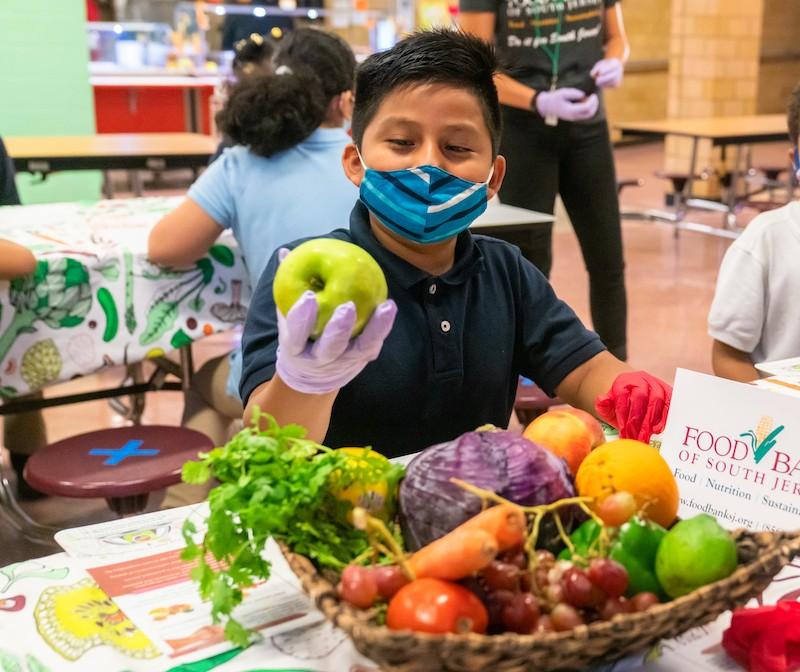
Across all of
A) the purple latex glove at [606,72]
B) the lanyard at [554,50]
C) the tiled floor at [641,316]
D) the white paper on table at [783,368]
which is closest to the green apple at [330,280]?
the white paper on table at [783,368]

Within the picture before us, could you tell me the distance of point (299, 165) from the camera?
2.47 meters

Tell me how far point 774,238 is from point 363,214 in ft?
2.90

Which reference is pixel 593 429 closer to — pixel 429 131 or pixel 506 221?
pixel 429 131

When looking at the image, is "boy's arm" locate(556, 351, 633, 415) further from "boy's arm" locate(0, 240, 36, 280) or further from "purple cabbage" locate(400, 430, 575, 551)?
"boy's arm" locate(0, 240, 36, 280)

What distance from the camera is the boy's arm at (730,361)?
1.96m

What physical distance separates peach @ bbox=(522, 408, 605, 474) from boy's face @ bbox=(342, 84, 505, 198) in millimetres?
495

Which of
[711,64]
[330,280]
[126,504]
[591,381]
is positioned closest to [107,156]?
[126,504]

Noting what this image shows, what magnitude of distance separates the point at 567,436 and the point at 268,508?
0.34 m

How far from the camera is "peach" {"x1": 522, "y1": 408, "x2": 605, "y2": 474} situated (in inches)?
39.5

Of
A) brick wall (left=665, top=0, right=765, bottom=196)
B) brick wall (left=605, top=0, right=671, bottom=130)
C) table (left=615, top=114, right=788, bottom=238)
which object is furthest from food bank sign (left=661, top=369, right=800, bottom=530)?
brick wall (left=605, top=0, right=671, bottom=130)

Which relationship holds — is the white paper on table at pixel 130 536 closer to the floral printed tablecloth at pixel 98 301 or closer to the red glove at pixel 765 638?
the red glove at pixel 765 638

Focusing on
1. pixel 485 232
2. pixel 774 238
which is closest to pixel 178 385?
pixel 485 232

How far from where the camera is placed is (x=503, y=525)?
0.77 m

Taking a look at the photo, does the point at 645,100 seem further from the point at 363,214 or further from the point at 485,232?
the point at 363,214
